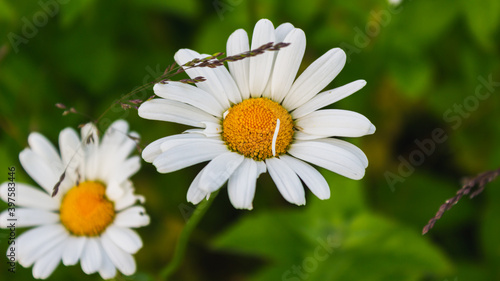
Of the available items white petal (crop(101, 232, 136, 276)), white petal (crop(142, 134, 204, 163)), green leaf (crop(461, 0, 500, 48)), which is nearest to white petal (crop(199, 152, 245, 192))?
white petal (crop(142, 134, 204, 163))

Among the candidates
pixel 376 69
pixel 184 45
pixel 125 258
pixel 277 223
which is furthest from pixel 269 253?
pixel 184 45

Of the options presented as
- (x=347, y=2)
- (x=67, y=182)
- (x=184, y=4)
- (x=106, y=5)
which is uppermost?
(x=106, y=5)

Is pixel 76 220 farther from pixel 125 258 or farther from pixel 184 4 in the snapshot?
pixel 184 4

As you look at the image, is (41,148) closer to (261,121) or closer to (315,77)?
(261,121)

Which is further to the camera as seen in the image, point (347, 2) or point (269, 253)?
point (347, 2)

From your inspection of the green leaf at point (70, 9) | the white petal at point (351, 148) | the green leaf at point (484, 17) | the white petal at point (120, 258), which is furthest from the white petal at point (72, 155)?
the green leaf at point (484, 17)

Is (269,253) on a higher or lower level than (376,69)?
lower

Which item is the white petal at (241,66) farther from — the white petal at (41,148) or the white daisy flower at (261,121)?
the white petal at (41,148)
